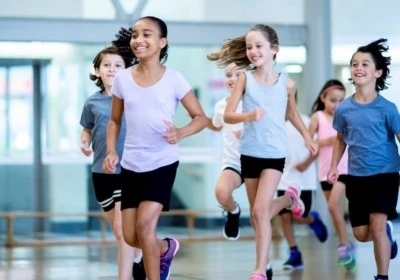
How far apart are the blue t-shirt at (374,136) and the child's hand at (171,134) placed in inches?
57.6

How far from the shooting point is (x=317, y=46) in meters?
12.9

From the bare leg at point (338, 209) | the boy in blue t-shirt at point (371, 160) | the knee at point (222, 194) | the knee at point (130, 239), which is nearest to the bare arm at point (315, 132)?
the bare leg at point (338, 209)

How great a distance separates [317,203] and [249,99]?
20.1 feet

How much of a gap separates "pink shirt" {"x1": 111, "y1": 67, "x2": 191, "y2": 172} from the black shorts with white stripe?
2.62 ft

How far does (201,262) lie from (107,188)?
9.47ft

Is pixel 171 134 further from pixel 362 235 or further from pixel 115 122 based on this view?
pixel 362 235

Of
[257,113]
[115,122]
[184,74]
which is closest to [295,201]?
[257,113]

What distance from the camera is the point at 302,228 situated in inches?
524

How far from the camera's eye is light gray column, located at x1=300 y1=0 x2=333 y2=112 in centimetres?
1284

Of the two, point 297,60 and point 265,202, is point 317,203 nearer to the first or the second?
point 297,60

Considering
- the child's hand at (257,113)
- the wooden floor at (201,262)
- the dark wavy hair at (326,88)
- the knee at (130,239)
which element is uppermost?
the dark wavy hair at (326,88)

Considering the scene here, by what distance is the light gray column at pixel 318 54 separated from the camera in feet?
42.1

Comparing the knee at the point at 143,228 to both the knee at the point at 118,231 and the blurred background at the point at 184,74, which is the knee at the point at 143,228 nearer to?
the knee at the point at 118,231

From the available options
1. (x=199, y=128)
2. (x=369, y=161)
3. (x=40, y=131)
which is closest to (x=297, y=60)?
(x=40, y=131)
